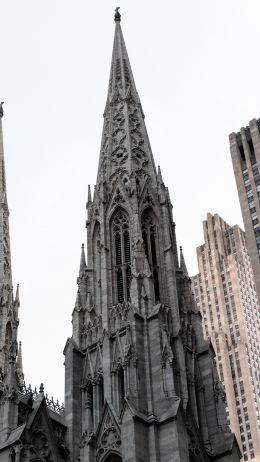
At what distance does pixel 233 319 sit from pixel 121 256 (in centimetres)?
7539

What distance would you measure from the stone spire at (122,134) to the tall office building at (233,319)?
5790 centimetres

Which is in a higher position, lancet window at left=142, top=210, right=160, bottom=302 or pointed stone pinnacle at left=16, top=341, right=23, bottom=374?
lancet window at left=142, top=210, right=160, bottom=302

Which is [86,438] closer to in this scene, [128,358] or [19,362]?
[128,358]

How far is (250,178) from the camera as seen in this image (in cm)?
7169

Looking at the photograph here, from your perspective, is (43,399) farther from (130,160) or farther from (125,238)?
(130,160)

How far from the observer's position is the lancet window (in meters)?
46.1

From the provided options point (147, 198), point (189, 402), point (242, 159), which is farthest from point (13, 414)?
point (242, 159)

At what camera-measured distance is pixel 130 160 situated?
51562 mm

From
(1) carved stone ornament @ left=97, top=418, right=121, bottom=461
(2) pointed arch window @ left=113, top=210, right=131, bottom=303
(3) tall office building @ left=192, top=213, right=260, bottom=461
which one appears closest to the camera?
(1) carved stone ornament @ left=97, top=418, right=121, bottom=461

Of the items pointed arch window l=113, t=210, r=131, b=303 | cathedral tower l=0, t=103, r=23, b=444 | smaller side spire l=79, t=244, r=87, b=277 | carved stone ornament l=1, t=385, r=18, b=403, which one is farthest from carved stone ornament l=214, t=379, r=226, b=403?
carved stone ornament l=1, t=385, r=18, b=403

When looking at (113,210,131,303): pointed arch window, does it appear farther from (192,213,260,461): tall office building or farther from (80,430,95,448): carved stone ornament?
(192,213,260,461): tall office building

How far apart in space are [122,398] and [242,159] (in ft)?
131

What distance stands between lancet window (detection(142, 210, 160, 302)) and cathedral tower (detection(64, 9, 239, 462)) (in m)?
0.07

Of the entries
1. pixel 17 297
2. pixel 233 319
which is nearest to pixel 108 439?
pixel 17 297
